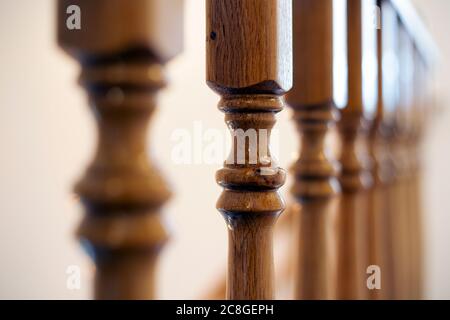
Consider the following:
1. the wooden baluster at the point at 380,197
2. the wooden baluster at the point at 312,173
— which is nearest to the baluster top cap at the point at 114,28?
the wooden baluster at the point at 312,173

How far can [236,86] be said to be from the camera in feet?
1.14

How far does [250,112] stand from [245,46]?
0.16 ft

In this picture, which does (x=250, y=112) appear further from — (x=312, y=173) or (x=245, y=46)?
(x=312, y=173)

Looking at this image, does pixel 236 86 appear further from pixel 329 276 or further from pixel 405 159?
pixel 405 159

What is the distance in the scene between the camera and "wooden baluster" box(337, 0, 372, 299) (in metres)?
0.62

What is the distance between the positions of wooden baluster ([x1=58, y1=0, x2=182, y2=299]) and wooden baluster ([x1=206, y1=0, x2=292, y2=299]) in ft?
0.26

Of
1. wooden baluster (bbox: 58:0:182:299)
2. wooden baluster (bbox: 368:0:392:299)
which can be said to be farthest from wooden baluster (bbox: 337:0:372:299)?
wooden baluster (bbox: 58:0:182:299)

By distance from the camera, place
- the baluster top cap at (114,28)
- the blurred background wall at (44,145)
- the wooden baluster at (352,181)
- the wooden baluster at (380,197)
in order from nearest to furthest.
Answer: the baluster top cap at (114,28) → the wooden baluster at (352,181) → the wooden baluster at (380,197) → the blurred background wall at (44,145)

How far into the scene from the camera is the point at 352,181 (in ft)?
2.21

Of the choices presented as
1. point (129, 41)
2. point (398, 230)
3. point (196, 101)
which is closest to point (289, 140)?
point (196, 101)

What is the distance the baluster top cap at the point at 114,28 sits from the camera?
25 centimetres

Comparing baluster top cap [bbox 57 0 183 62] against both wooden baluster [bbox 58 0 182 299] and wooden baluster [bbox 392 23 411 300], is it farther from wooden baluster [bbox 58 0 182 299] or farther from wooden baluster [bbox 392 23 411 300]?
wooden baluster [bbox 392 23 411 300]

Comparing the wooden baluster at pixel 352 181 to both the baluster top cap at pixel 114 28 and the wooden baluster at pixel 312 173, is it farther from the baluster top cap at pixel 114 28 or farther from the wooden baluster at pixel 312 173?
the baluster top cap at pixel 114 28

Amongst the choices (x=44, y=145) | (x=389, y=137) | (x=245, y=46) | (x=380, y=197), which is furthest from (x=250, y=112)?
(x=44, y=145)
